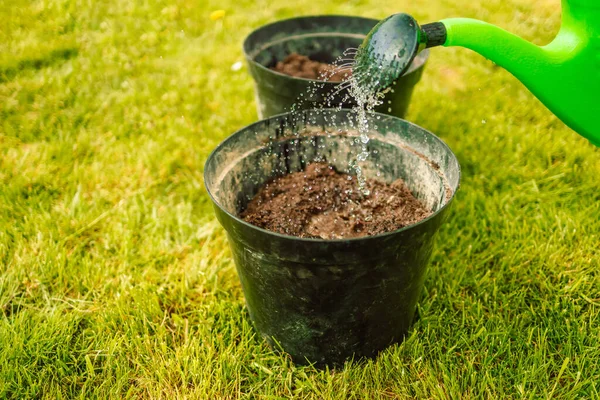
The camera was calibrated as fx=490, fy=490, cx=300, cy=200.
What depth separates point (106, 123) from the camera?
319 centimetres

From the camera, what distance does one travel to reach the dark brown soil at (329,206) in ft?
6.09

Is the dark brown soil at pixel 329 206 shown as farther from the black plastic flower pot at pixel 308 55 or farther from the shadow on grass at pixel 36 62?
the shadow on grass at pixel 36 62

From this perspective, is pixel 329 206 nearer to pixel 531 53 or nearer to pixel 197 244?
pixel 197 244

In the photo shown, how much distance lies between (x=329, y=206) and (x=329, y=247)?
691mm

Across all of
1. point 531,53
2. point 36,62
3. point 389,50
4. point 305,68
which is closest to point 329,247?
point 389,50

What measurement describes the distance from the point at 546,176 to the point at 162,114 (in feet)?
7.82

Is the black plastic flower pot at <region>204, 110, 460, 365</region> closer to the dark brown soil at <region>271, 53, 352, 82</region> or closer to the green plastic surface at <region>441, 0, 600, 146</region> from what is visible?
the green plastic surface at <region>441, 0, 600, 146</region>

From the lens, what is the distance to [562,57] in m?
1.60

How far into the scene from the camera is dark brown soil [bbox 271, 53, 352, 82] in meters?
2.63

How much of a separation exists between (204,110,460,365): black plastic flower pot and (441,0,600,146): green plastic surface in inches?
14.1

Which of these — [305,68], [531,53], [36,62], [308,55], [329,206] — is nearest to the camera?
[531,53]

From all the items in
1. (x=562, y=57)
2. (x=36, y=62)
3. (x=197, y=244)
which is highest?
(x=562, y=57)

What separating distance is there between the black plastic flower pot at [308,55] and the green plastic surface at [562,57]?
2.22 ft

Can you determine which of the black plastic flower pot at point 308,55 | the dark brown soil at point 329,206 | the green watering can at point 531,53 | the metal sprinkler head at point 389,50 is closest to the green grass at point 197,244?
the dark brown soil at point 329,206
